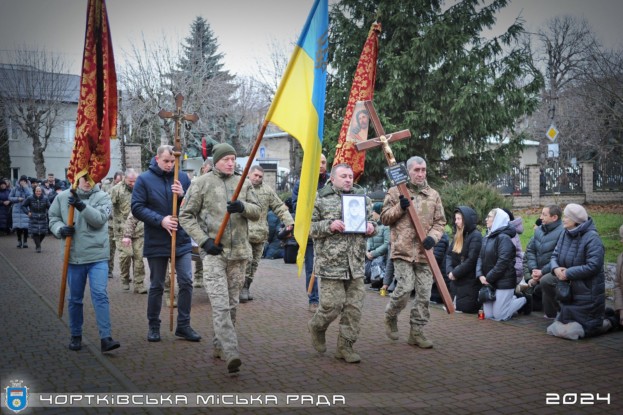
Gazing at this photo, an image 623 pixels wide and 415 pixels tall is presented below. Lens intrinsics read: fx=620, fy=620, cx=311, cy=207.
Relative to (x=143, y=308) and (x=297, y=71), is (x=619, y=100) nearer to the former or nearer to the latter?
(x=297, y=71)

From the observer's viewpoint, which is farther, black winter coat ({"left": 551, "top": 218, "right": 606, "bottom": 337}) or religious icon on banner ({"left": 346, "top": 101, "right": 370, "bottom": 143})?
religious icon on banner ({"left": 346, "top": 101, "right": 370, "bottom": 143})

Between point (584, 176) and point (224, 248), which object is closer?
point (224, 248)

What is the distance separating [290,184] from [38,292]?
63.9 feet

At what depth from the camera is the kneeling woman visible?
8797mm

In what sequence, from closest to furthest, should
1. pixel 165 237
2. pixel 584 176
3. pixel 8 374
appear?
pixel 8 374
pixel 165 237
pixel 584 176

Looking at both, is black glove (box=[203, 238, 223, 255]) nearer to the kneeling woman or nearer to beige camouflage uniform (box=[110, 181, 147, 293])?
the kneeling woman

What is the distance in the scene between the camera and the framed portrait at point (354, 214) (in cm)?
649

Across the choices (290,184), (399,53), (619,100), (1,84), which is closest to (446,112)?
(399,53)

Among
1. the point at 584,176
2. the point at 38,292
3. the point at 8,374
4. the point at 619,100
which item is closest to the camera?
the point at 8,374

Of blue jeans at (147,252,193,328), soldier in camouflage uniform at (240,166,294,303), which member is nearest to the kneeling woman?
soldier in camouflage uniform at (240,166,294,303)

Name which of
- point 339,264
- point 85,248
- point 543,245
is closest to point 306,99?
point 339,264

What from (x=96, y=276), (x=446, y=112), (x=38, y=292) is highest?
(x=446, y=112)

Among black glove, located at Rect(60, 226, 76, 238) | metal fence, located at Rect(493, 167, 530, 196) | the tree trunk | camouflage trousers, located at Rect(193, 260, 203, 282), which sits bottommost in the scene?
camouflage trousers, located at Rect(193, 260, 203, 282)

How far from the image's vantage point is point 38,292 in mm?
11195
